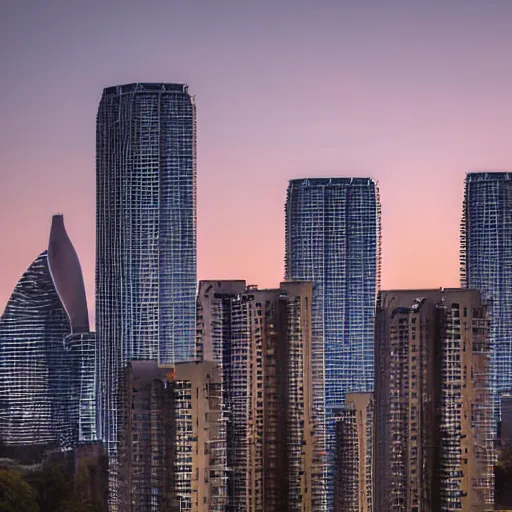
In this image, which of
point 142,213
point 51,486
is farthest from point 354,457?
point 142,213

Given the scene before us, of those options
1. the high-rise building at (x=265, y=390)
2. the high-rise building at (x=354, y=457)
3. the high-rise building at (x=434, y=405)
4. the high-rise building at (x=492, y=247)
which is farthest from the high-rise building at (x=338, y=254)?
the high-rise building at (x=434, y=405)

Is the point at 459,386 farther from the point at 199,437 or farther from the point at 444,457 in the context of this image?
the point at 199,437

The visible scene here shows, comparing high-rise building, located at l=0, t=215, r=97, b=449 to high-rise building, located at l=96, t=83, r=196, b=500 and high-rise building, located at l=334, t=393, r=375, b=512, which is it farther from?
high-rise building, located at l=334, t=393, r=375, b=512

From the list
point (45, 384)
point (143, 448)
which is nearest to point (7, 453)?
point (45, 384)

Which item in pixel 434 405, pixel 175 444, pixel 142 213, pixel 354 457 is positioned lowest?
pixel 354 457

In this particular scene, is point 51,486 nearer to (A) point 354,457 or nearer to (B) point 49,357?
(A) point 354,457

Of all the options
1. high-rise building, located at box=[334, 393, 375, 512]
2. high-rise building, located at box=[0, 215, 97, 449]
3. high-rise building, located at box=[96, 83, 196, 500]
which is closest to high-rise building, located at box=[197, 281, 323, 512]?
high-rise building, located at box=[334, 393, 375, 512]
